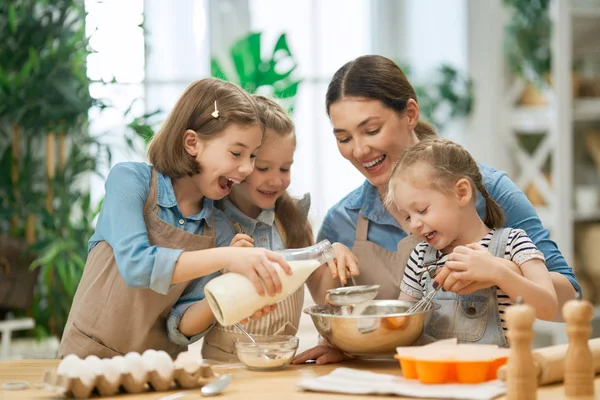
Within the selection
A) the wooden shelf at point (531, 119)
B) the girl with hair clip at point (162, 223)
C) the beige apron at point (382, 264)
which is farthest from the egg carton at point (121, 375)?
the wooden shelf at point (531, 119)

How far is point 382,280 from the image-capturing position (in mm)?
2146

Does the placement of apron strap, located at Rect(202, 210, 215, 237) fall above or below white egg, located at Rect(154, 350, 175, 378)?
above

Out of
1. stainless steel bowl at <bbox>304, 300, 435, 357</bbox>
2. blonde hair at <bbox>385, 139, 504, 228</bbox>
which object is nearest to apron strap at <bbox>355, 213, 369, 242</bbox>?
blonde hair at <bbox>385, 139, 504, 228</bbox>

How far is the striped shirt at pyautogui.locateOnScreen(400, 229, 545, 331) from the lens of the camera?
174cm

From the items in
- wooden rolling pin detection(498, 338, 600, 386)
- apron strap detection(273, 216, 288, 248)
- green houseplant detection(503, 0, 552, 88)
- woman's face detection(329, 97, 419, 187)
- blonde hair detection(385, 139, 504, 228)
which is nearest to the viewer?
wooden rolling pin detection(498, 338, 600, 386)

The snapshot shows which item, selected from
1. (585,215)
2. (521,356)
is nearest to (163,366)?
(521,356)

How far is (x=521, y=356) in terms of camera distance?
1234 millimetres

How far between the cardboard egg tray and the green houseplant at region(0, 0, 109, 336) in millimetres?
2695

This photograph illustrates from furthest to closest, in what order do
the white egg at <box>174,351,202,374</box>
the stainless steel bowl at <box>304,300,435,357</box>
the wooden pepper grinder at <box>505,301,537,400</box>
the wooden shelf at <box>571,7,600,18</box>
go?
the wooden shelf at <box>571,7,600,18</box>, the stainless steel bowl at <box>304,300,435,357</box>, the white egg at <box>174,351,202,374</box>, the wooden pepper grinder at <box>505,301,537,400</box>

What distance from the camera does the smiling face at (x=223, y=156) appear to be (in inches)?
78.2

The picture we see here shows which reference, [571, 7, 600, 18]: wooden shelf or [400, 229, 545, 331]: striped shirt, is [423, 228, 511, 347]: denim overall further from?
[571, 7, 600, 18]: wooden shelf

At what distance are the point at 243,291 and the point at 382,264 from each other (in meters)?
0.68

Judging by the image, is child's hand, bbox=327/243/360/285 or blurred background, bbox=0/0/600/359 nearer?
child's hand, bbox=327/243/360/285

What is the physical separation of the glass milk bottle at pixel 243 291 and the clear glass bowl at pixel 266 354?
0.10 meters
